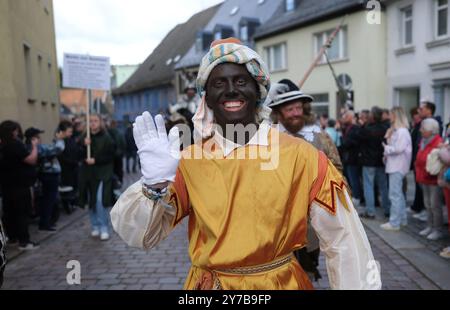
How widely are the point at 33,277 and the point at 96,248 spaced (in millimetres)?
1284

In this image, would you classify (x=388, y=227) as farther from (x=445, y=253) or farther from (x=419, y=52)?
(x=419, y=52)

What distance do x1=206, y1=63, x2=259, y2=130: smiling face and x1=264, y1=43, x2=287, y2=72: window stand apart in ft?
65.5

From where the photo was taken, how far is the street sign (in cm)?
627

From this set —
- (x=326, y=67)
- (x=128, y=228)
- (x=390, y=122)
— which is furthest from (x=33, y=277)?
(x=326, y=67)

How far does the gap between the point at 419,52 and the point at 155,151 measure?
549 inches

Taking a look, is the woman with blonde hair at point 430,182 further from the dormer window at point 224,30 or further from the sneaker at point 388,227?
the dormer window at point 224,30

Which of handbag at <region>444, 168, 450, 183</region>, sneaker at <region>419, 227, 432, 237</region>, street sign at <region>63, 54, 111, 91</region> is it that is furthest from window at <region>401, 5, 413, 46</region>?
street sign at <region>63, 54, 111, 91</region>

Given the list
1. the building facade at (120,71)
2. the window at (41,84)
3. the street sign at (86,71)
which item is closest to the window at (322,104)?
the building facade at (120,71)

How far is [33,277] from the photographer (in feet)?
16.3

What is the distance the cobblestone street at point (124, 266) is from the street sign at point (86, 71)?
2.22 m

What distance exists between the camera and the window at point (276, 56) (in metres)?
21.6

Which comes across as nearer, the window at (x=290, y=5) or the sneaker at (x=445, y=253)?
the sneaker at (x=445, y=253)

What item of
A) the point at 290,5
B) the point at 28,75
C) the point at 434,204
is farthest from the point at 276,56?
the point at 28,75
